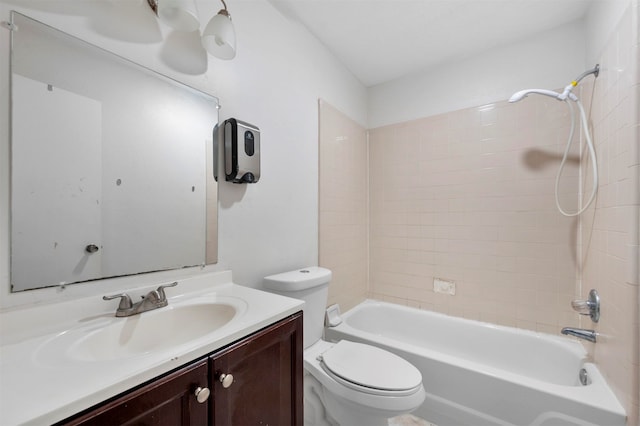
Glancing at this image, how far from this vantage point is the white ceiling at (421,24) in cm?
155

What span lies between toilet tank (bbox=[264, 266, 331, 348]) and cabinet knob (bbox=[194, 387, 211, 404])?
70 cm

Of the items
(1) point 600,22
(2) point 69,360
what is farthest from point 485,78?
(2) point 69,360

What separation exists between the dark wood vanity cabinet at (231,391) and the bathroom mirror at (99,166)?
51 cm

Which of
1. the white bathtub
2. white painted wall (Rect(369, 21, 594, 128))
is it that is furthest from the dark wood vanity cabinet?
white painted wall (Rect(369, 21, 594, 128))

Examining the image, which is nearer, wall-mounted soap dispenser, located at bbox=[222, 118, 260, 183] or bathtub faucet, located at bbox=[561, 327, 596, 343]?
wall-mounted soap dispenser, located at bbox=[222, 118, 260, 183]

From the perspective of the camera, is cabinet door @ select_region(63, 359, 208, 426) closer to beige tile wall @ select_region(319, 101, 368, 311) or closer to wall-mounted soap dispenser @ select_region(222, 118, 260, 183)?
wall-mounted soap dispenser @ select_region(222, 118, 260, 183)

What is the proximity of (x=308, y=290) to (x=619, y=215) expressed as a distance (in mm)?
1456

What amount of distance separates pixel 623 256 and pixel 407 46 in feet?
5.80

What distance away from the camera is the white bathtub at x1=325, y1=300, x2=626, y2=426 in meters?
1.19

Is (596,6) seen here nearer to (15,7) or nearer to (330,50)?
→ (330,50)

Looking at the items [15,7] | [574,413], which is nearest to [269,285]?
[15,7]

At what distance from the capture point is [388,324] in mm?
2250

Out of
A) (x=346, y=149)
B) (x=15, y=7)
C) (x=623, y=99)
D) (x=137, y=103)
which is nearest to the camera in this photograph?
(x=15, y=7)

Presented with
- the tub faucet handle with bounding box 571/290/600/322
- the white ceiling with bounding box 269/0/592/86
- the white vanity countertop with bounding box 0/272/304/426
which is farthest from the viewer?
the white ceiling with bounding box 269/0/592/86
